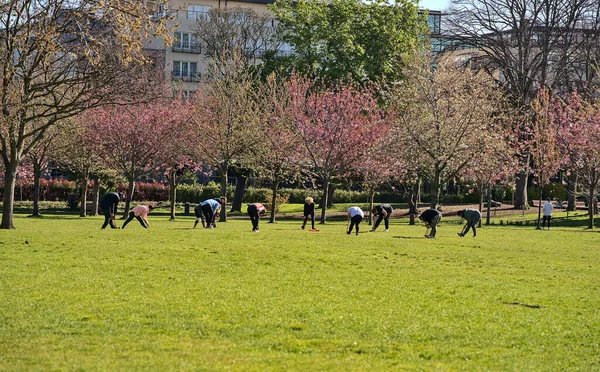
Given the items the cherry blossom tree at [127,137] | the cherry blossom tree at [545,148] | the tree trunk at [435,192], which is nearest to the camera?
the tree trunk at [435,192]

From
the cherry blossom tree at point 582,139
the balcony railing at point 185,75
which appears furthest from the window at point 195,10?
the cherry blossom tree at point 582,139

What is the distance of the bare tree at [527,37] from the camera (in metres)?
57.6

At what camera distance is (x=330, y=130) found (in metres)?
48.3

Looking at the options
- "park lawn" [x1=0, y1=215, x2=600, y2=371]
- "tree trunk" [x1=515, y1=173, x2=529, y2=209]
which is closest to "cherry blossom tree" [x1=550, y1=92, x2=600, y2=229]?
"tree trunk" [x1=515, y1=173, x2=529, y2=209]

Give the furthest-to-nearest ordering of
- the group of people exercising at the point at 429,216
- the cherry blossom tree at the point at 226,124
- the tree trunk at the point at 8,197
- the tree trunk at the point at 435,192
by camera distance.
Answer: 1. the cherry blossom tree at the point at 226,124
2. the tree trunk at the point at 435,192
3. the tree trunk at the point at 8,197
4. the group of people exercising at the point at 429,216

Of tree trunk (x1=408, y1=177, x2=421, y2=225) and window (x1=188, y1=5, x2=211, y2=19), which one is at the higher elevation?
window (x1=188, y1=5, x2=211, y2=19)

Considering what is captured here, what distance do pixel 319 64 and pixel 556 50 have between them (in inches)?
703

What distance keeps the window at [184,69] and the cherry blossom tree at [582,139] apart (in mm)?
46080

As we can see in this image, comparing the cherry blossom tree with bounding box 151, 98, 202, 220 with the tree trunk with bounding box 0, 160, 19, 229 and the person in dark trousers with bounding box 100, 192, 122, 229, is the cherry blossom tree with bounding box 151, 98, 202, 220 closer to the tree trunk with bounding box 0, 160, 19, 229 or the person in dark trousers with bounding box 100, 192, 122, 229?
the person in dark trousers with bounding box 100, 192, 122, 229

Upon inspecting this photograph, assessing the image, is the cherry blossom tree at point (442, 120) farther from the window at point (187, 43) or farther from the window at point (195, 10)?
the window at point (187, 43)

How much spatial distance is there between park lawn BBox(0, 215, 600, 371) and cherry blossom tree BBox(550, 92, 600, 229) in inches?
876

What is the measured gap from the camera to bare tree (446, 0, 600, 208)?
5762cm

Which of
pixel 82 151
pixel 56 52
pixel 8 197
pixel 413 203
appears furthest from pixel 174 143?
pixel 56 52

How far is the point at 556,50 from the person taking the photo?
60438 mm
